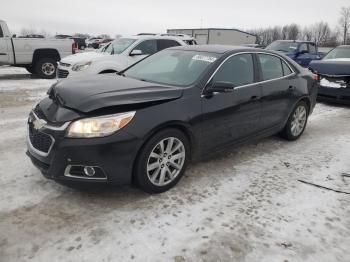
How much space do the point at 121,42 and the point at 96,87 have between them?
278 inches

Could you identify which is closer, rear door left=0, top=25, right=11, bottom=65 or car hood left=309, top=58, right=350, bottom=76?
car hood left=309, top=58, right=350, bottom=76

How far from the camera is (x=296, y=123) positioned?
19.2 ft

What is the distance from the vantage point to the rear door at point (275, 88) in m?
4.95

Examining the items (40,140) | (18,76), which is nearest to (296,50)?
(18,76)

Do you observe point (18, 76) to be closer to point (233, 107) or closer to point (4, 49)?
point (4, 49)

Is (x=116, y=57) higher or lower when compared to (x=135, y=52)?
lower

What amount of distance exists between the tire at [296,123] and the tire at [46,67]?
1015 cm

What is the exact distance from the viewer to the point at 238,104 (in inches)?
174

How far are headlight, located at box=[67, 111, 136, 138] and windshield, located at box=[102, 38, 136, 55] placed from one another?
6.96m

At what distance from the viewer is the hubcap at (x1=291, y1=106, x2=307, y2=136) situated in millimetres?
5774

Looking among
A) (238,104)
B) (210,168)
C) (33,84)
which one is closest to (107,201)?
(210,168)

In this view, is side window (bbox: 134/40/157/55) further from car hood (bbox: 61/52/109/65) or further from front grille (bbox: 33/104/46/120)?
front grille (bbox: 33/104/46/120)

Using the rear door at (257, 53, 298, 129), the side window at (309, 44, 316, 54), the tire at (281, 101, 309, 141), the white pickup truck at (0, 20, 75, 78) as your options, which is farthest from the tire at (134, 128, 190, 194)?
the side window at (309, 44, 316, 54)

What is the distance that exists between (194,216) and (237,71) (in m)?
2.11
